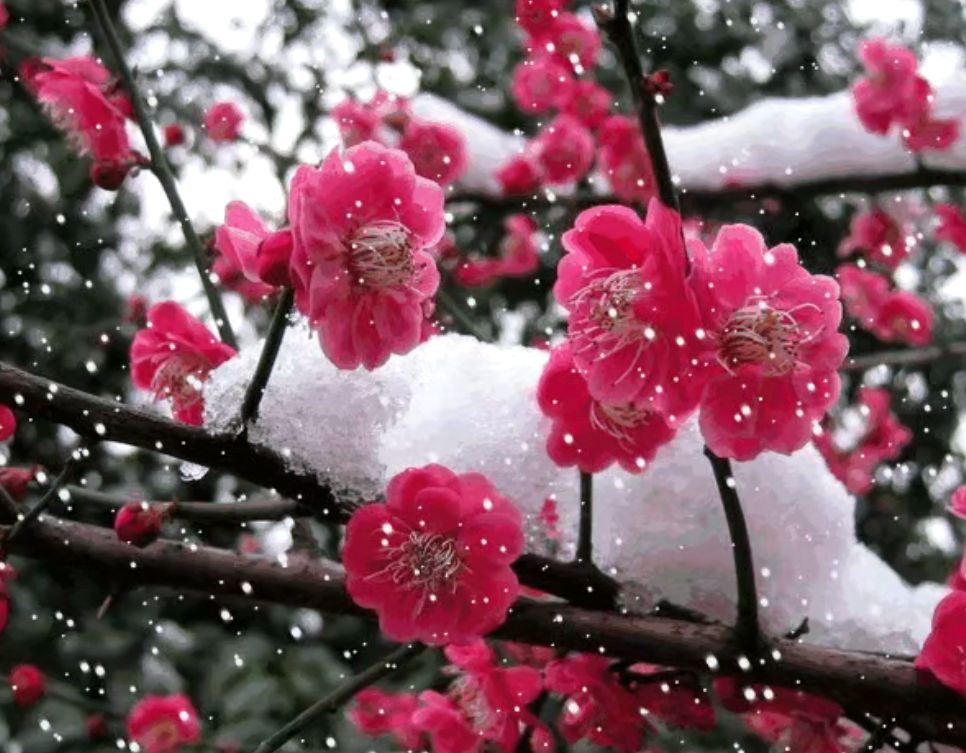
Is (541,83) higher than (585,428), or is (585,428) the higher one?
(541,83)

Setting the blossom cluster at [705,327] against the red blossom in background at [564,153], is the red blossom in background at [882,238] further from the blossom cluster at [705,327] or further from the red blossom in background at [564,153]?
the blossom cluster at [705,327]

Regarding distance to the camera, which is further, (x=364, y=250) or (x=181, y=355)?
(x=181, y=355)

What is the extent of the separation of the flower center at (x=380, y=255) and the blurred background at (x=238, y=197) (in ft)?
4.66

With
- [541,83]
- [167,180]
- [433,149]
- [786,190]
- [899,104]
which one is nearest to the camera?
[167,180]

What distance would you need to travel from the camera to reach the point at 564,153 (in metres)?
2.05

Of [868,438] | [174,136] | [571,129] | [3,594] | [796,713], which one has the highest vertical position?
[571,129]

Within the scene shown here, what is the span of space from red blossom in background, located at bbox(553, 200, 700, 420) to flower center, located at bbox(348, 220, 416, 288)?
87 millimetres

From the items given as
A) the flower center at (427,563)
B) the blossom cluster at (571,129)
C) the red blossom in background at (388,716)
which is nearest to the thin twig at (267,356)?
the flower center at (427,563)

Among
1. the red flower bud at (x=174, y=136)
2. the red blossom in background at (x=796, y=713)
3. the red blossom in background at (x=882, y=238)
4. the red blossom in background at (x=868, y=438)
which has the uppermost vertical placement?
the red blossom in background at (x=882, y=238)

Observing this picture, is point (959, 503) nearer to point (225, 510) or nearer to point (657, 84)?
point (657, 84)

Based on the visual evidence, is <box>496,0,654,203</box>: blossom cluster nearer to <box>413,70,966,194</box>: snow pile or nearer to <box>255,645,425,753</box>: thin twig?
<box>413,70,966,194</box>: snow pile

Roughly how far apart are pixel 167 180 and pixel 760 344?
547mm

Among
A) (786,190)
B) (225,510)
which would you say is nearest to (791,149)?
(786,190)

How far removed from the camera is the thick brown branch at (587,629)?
700mm
